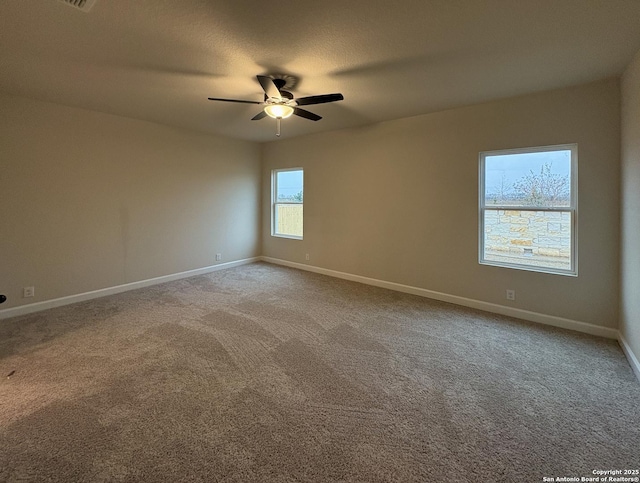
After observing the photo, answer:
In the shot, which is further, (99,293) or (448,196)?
(99,293)

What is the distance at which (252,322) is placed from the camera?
334cm

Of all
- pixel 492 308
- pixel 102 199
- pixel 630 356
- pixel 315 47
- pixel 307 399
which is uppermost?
pixel 315 47

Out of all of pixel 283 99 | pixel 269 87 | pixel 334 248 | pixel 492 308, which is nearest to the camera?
pixel 269 87

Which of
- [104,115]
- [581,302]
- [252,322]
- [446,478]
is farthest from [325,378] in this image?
[104,115]

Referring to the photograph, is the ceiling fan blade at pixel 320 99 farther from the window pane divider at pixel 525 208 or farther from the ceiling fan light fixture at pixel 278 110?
the window pane divider at pixel 525 208

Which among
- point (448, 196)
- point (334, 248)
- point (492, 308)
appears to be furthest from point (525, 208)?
point (334, 248)

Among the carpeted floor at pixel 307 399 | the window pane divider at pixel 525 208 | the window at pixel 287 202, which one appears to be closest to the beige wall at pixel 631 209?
the carpeted floor at pixel 307 399

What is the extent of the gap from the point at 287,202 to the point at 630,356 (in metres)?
5.30

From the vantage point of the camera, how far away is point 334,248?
537 cm

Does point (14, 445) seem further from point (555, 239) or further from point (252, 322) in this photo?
point (555, 239)

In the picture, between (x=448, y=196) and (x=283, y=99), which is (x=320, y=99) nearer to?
(x=283, y=99)

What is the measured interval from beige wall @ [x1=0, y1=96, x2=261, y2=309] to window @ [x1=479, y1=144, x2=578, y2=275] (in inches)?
180

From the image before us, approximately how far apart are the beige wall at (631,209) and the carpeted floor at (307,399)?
354mm

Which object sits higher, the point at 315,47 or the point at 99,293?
the point at 315,47
